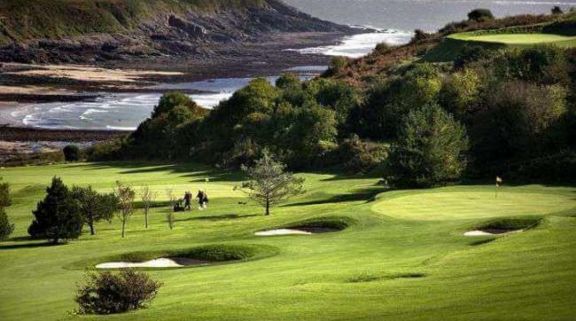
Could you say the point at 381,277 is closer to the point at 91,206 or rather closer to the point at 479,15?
the point at 91,206

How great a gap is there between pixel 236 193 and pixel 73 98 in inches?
3076

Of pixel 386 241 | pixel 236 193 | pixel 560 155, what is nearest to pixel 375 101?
pixel 236 193

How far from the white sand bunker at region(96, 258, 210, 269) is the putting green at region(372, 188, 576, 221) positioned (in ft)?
28.7

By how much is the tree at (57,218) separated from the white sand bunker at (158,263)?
8239 mm

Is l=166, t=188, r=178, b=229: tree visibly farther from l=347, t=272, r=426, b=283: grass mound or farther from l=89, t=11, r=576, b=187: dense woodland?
l=347, t=272, r=426, b=283: grass mound

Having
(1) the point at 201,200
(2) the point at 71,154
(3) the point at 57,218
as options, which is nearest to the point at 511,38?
(2) the point at 71,154

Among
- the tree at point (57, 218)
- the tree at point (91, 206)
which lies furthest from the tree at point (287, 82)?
the tree at point (57, 218)

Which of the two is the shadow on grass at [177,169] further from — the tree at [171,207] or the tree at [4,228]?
the tree at [4,228]

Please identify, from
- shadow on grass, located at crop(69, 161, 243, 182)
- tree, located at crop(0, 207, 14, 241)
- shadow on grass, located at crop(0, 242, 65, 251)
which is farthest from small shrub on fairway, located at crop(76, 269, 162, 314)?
shadow on grass, located at crop(69, 161, 243, 182)

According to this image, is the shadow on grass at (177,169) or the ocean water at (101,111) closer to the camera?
the shadow on grass at (177,169)

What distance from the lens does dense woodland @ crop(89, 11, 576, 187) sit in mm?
52059

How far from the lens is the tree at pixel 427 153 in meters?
50.8

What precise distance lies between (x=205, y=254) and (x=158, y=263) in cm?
176

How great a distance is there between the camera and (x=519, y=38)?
8975cm
